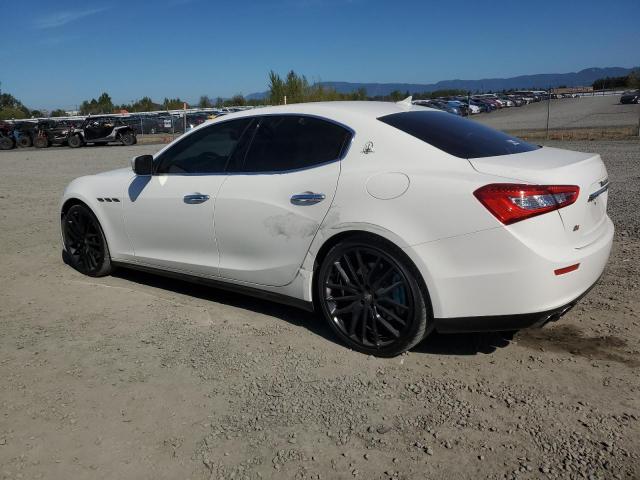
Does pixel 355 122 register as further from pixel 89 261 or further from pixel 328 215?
pixel 89 261

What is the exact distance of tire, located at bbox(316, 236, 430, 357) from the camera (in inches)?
135

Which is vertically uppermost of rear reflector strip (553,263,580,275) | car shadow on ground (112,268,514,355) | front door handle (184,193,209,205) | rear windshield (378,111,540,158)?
rear windshield (378,111,540,158)

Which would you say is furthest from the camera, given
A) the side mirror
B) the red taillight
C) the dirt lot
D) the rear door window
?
the side mirror

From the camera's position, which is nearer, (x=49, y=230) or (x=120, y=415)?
(x=120, y=415)

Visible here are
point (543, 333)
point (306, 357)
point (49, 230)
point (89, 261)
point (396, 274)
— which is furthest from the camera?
point (49, 230)

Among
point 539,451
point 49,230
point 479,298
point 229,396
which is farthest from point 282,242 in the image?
point 49,230

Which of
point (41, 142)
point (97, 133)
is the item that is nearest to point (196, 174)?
point (97, 133)

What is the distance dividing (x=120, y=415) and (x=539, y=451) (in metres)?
2.11

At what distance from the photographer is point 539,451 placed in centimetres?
265

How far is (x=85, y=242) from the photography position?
550 cm

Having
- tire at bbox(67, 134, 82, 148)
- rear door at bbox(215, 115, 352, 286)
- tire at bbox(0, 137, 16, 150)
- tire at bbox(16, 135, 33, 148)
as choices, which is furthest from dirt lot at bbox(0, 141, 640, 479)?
tire at bbox(16, 135, 33, 148)

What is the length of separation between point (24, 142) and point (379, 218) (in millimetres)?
32896

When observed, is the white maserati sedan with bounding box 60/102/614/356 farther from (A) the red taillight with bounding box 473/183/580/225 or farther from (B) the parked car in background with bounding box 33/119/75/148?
(B) the parked car in background with bounding box 33/119/75/148

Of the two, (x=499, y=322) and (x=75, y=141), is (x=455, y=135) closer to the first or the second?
(x=499, y=322)
